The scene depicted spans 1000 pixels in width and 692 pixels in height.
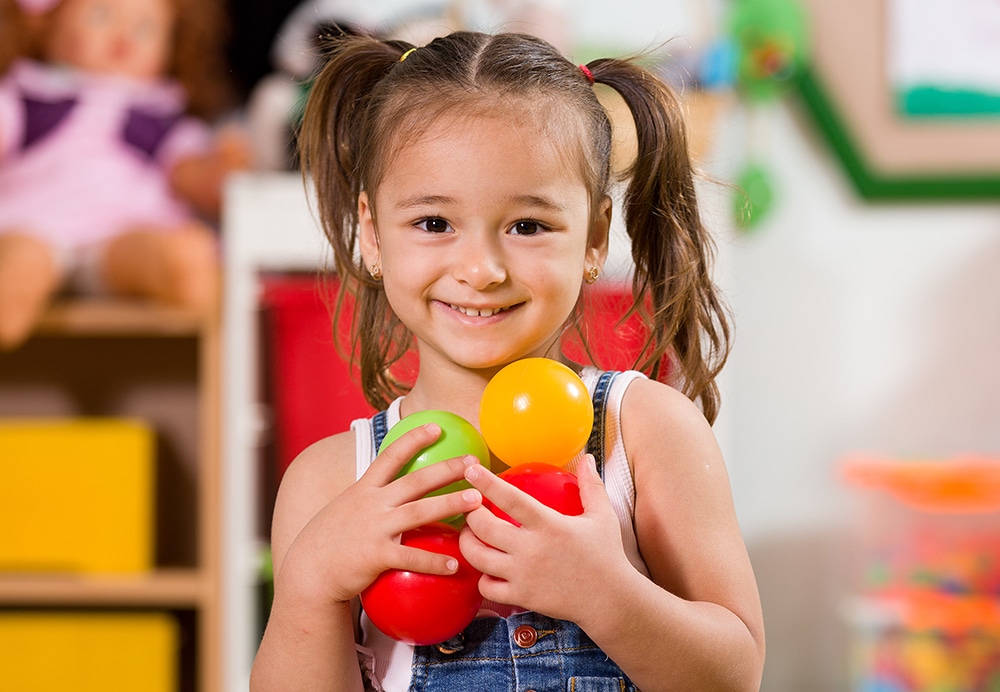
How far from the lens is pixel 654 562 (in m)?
0.74

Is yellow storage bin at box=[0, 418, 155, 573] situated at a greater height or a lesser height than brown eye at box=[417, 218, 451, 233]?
lesser

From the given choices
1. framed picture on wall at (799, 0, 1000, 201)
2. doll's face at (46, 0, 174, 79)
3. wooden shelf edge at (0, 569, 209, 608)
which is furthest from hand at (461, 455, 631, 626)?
framed picture on wall at (799, 0, 1000, 201)

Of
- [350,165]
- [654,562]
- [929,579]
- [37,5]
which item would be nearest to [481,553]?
[654,562]

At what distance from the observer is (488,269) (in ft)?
2.28

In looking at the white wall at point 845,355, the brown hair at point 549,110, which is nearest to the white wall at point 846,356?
the white wall at point 845,355

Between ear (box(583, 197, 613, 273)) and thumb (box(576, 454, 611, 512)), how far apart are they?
164 mm

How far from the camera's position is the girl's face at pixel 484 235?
702mm

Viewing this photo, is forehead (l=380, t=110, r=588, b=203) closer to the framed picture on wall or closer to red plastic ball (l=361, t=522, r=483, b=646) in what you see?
red plastic ball (l=361, t=522, r=483, b=646)

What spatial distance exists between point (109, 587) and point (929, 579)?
4.05 ft

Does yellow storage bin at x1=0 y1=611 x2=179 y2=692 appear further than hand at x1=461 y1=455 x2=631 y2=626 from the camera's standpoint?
Yes

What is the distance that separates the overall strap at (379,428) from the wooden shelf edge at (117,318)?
0.88m

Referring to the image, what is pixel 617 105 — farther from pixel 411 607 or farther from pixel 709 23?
pixel 709 23

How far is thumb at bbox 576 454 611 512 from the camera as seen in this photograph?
67cm

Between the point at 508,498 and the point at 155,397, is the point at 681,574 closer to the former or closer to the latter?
the point at 508,498
